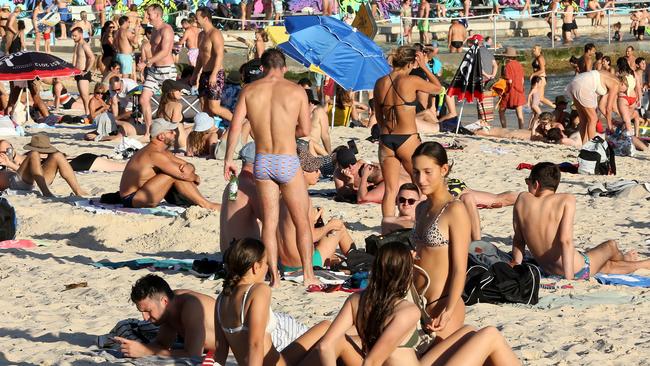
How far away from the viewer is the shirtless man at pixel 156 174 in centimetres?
1033

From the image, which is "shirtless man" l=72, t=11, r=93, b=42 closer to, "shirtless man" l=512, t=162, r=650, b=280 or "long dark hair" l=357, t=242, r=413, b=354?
"shirtless man" l=512, t=162, r=650, b=280

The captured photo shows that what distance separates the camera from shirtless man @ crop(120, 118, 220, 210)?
10.3 meters

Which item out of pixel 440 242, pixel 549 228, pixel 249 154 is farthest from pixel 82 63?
pixel 440 242

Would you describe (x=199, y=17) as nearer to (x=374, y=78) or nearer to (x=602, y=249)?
(x=374, y=78)

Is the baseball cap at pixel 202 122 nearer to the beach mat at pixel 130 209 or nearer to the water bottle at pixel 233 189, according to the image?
the beach mat at pixel 130 209

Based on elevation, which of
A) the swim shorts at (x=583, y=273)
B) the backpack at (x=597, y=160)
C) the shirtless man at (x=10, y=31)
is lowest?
the backpack at (x=597, y=160)

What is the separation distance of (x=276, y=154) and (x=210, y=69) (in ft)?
22.3

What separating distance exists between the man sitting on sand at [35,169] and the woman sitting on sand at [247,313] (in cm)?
685

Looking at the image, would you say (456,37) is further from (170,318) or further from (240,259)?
(240,259)

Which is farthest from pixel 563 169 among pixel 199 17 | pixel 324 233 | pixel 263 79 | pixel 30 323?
pixel 30 323

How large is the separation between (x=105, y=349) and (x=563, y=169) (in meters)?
8.15

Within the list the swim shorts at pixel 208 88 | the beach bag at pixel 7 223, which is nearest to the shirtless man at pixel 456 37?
the swim shorts at pixel 208 88

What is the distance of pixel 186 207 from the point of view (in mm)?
10680

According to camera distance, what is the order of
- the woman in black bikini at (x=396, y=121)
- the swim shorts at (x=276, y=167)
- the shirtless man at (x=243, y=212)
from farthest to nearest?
the woman in black bikini at (x=396, y=121)
the shirtless man at (x=243, y=212)
the swim shorts at (x=276, y=167)
